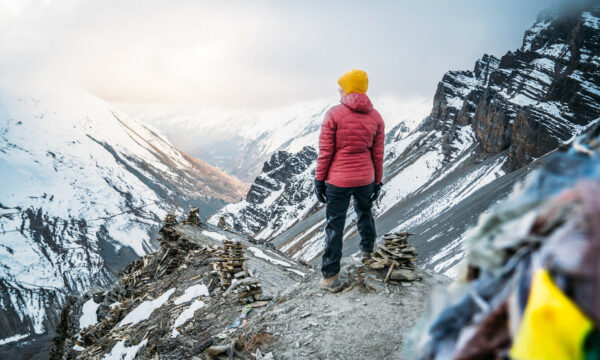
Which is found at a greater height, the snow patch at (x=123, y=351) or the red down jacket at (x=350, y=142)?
the red down jacket at (x=350, y=142)

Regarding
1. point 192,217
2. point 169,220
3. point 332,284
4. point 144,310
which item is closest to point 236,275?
point 144,310

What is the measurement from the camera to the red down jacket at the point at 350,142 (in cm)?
526

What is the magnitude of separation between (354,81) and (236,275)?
6.14 metres

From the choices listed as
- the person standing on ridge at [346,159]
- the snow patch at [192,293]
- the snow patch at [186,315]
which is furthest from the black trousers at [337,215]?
the snow patch at [192,293]

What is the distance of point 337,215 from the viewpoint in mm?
5781

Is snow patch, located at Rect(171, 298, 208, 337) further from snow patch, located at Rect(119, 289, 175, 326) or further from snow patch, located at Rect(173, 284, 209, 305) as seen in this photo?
snow patch, located at Rect(119, 289, 175, 326)

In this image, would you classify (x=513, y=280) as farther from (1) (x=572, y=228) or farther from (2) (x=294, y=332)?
(2) (x=294, y=332)

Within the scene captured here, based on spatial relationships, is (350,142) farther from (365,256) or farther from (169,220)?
(169,220)

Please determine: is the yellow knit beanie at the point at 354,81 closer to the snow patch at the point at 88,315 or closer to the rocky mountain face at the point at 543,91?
the snow patch at the point at 88,315

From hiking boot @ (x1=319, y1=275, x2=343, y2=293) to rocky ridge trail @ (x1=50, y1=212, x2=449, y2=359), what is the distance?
136mm

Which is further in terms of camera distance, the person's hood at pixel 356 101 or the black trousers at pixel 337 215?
the black trousers at pixel 337 215

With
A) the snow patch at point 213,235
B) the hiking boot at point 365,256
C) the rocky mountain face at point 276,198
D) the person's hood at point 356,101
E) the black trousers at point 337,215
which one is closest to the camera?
the person's hood at point 356,101

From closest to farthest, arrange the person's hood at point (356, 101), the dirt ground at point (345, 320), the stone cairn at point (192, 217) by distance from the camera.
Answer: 1. the dirt ground at point (345, 320)
2. the person's hood at point (356, 101)
3. the stone cairn at point (192, 217)

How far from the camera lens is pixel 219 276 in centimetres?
957
